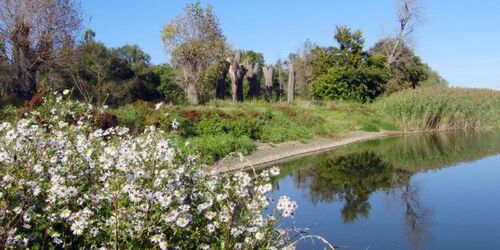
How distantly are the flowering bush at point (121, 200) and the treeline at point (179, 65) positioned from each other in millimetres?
11470

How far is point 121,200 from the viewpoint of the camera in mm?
3355

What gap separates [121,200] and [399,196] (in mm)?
7831

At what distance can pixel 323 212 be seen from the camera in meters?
8.88

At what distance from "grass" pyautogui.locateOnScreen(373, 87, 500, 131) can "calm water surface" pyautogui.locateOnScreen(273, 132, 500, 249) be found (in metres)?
6.43

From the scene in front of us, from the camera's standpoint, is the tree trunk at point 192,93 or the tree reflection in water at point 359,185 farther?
the tree trunk at point 192,93

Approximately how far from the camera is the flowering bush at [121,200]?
127 inches

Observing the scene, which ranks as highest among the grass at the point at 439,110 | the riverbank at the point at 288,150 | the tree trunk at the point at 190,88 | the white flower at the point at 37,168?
the tree trunk at the point at 190,88

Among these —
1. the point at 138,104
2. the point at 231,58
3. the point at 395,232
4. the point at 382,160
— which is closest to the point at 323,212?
the point at 395,232

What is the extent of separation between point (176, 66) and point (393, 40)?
1850 centimetres

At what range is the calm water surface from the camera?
736 centimetres

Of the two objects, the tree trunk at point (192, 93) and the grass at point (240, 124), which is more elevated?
the tree trunk at point (192, 93)

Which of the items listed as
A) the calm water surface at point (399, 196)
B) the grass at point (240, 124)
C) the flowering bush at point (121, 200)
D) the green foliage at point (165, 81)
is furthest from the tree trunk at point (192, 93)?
the flowering bush at point (121, 200)

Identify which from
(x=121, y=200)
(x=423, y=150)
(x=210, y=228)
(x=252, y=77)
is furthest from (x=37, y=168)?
(x=252, y=77)

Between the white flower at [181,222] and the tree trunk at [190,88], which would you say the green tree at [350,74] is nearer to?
the tree trunk at [190,88]
